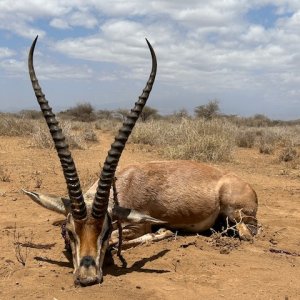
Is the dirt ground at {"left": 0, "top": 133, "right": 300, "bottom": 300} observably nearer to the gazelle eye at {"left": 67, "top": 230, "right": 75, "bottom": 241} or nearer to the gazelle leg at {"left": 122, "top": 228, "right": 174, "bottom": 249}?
the gazelle leg at {"left": 122, "top": 228, "right": 174, "bottom": 249}

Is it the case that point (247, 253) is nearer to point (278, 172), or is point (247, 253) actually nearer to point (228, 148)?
point (278, 172)

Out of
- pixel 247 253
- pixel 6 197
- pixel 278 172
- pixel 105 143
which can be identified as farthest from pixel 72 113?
pixel 247 253

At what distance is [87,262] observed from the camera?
5.17 metres

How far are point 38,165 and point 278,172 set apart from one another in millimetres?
8040

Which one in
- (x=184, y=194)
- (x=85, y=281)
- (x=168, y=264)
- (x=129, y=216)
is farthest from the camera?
(x=184, y=194)

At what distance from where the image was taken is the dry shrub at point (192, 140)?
58.7ft

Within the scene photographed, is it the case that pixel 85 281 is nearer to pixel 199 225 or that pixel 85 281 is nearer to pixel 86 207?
pixel 86 207

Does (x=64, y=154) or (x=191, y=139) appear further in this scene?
(x=191, y=139)

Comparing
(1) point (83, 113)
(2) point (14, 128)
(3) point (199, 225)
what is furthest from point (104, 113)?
(3) point (199, 225)

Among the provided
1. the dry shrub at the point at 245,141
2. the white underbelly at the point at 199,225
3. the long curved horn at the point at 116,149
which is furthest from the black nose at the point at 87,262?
the dry shrub at the point at 245,141

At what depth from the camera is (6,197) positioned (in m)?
9.94

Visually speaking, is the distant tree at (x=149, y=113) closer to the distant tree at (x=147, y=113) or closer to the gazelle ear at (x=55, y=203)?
the distant tree at (x=147, y=113)

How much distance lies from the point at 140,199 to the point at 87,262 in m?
2.39

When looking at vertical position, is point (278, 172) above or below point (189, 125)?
below
